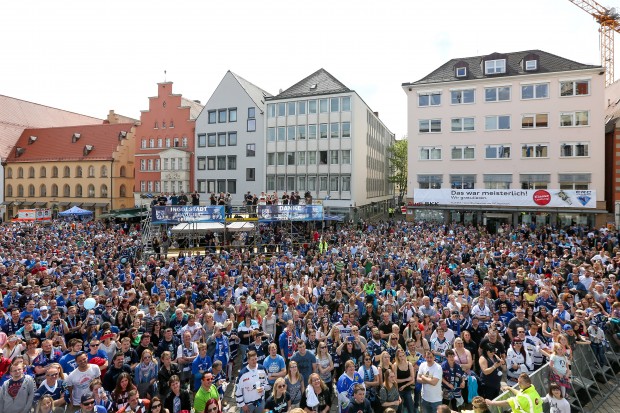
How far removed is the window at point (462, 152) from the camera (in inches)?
1433

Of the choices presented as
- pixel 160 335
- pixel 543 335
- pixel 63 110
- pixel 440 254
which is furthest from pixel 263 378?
pixel 63 110

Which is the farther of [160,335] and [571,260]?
[571,260]

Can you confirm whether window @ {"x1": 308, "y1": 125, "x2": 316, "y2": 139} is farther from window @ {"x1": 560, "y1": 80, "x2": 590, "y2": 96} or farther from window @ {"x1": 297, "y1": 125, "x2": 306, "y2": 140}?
window @ {"x1": 560, "y1": 80, "x2": 590, "y2": 96}

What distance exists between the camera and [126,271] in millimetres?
16203

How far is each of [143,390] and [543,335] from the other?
8.07 meters

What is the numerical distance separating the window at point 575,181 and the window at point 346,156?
18381 mm

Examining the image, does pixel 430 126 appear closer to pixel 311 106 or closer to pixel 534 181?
pixel 534 181

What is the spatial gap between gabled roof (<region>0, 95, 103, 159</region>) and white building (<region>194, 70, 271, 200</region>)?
36.7 metres

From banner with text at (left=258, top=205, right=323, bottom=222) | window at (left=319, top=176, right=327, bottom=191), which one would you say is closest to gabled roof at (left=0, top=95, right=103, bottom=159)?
window at (left=319, top=176, right=327, bottom=191)

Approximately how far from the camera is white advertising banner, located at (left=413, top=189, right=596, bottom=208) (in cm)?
3158

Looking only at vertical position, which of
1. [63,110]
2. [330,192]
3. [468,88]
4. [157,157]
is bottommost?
[330,192]

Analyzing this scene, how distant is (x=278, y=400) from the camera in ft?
22.1

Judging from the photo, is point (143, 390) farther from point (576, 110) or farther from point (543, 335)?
point (576, 110)

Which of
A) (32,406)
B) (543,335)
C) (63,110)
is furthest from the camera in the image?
(63,110)
